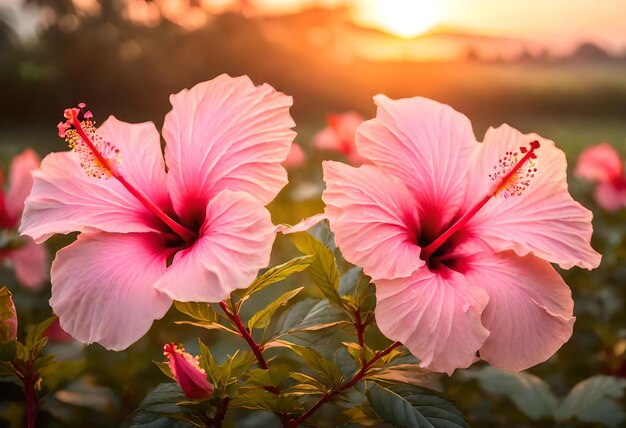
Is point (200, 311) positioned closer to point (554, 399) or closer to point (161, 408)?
point (161, 408)

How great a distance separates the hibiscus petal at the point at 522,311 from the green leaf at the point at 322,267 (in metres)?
0.18

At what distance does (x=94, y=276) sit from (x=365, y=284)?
0.37 m

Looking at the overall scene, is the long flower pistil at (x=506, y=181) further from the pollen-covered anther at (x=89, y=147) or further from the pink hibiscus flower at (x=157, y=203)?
the pollen-covered anther at (x=89, y=147)

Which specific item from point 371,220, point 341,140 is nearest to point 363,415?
point 371,220

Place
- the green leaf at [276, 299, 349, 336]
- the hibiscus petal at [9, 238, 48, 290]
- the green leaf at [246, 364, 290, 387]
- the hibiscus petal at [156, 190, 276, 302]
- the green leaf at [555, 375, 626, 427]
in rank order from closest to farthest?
the hibiscus petal at [156, 190, 276, 302] → the green leaf at [246, 364, 290, 387] → the green leaf at [276, 299, 349, 336] → the green leaf at [555, 375, 626, 427] → the hibiscus petal at [9, 238, 48, 290]

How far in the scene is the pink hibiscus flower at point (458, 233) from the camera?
0.85 m

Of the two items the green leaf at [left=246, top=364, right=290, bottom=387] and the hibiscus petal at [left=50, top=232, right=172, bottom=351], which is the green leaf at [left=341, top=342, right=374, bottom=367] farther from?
the hibiscus petal at [left=50, top=232, right=172, bottom=351]

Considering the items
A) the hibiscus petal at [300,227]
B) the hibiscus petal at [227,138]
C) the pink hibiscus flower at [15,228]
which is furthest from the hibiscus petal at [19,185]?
the hibiscus petal at [300,227]

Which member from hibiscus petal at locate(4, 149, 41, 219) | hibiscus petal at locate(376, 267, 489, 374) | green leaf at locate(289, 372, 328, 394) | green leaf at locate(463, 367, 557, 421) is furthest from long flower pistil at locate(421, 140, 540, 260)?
hibiscus petal at locate(4, 149, 41, 219)

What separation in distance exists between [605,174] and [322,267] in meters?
2.20

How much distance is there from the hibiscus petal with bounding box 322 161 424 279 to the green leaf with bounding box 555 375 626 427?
77cm

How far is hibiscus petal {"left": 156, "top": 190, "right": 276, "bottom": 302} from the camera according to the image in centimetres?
81

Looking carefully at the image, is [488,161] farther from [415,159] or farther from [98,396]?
[98,396]

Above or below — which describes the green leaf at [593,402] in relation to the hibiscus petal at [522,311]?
below
